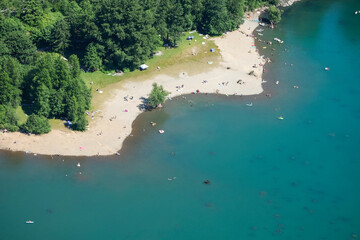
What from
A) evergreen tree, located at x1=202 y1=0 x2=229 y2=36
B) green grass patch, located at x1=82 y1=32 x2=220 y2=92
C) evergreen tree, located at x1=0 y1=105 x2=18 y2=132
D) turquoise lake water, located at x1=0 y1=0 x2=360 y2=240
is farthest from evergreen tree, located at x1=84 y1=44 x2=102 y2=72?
evergreen tree, located at x1=202 y1=0 x2=229 y2=36

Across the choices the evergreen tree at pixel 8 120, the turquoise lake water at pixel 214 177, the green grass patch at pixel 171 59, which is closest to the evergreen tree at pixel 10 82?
the evergreen tree at pixel 8 120

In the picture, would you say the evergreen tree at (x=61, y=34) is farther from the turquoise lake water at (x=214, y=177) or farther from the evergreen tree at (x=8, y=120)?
the turquoise lake water at (x=214, y=177)

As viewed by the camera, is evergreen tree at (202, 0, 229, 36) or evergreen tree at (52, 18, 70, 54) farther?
evergreen tree at (202, 0, 229, 36)

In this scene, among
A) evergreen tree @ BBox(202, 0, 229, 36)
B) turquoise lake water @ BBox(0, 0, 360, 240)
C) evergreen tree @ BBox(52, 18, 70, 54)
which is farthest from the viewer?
evergreen tree @ BBox(202, 0, 229, 36)

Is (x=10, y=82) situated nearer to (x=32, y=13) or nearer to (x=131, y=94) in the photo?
(x=131, y=94)

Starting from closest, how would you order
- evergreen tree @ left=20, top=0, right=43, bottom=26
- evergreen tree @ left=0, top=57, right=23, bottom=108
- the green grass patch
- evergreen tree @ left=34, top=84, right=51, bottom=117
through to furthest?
1. evergreen tree @ left=34, top=84, right=51, bottom=117
2. evergreen tree @ left=0, top=57, right=23, bottom=108
3. the green grass patch
4. evergreen tree @ left=20, top=0, right=43, bottom=26

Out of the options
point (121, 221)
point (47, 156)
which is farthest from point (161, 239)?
point (47, 156)

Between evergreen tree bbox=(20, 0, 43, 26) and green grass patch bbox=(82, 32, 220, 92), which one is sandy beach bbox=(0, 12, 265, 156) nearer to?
green grass patch bbox=(82, 32, 220, 92)

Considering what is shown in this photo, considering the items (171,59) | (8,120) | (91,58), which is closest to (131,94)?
(91,58)
